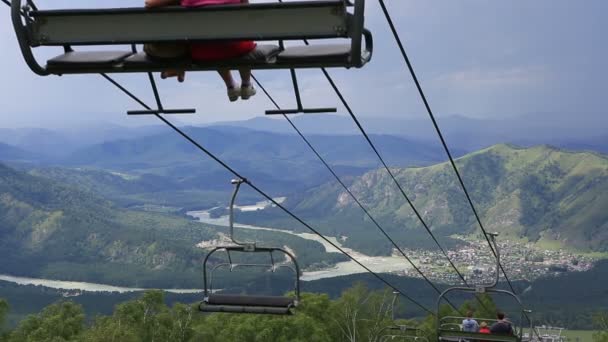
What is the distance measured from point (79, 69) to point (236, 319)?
1857 inches

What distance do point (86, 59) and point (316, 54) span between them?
1669mm

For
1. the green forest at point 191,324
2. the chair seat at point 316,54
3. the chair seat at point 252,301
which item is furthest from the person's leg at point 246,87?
the green forest at point 191,324

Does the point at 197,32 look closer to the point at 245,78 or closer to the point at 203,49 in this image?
the point at 203,49

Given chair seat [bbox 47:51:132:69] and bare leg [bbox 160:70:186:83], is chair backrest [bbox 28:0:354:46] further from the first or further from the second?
bare leg [bbox 160:70:186:83]

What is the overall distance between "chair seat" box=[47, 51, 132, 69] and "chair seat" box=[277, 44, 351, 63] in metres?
1.21

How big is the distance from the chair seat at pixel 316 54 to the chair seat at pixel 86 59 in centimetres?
121

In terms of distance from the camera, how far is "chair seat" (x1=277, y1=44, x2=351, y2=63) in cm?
441

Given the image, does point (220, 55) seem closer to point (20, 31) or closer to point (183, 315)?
point (20, 31)

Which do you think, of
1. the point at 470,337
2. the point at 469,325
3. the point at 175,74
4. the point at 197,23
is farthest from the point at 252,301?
the point at 469,325

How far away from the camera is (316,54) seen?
177 inches

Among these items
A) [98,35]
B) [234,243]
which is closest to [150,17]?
[98,35]

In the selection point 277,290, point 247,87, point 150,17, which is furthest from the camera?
point 277,290

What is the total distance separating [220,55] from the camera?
4.72m

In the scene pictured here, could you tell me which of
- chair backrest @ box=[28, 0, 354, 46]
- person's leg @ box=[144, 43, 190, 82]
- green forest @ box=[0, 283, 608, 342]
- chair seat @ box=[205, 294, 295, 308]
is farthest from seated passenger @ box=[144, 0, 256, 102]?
green forest @ box=[0, 283, 608, 342]
